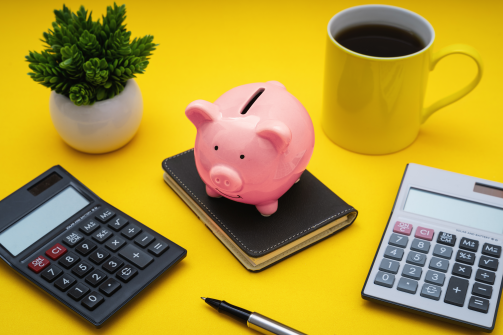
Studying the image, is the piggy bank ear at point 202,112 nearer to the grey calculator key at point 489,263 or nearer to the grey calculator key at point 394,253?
the grey calculator key at point 394,253

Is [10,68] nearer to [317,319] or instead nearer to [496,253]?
[317,319]

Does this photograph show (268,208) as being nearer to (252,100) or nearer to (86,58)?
(252,100)

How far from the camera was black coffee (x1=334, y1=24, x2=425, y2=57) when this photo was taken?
2.63 feet

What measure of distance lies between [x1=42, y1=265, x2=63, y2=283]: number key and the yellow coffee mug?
49 centimetres

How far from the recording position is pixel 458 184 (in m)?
0.75

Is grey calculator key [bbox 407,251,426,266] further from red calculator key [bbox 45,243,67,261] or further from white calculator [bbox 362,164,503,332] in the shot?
red calculator key [bbox 45,243,67,261]


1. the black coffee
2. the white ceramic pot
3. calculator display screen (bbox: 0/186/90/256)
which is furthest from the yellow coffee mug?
calculator display screen (bbox: 0/186/90/256)

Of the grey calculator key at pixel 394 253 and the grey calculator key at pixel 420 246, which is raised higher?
the grey calculator key at pixel 420 246

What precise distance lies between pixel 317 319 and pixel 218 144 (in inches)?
10.2

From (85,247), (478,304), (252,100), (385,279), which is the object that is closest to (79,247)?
(85,247)

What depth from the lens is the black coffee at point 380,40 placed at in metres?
0.80

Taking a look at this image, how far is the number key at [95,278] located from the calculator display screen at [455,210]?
44cm

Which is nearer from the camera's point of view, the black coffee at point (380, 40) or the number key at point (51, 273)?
the number key at point (51, 273)

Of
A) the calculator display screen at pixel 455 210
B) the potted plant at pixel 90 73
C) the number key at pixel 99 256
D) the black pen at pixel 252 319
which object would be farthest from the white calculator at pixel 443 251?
the potted plant at pixel 90 73
